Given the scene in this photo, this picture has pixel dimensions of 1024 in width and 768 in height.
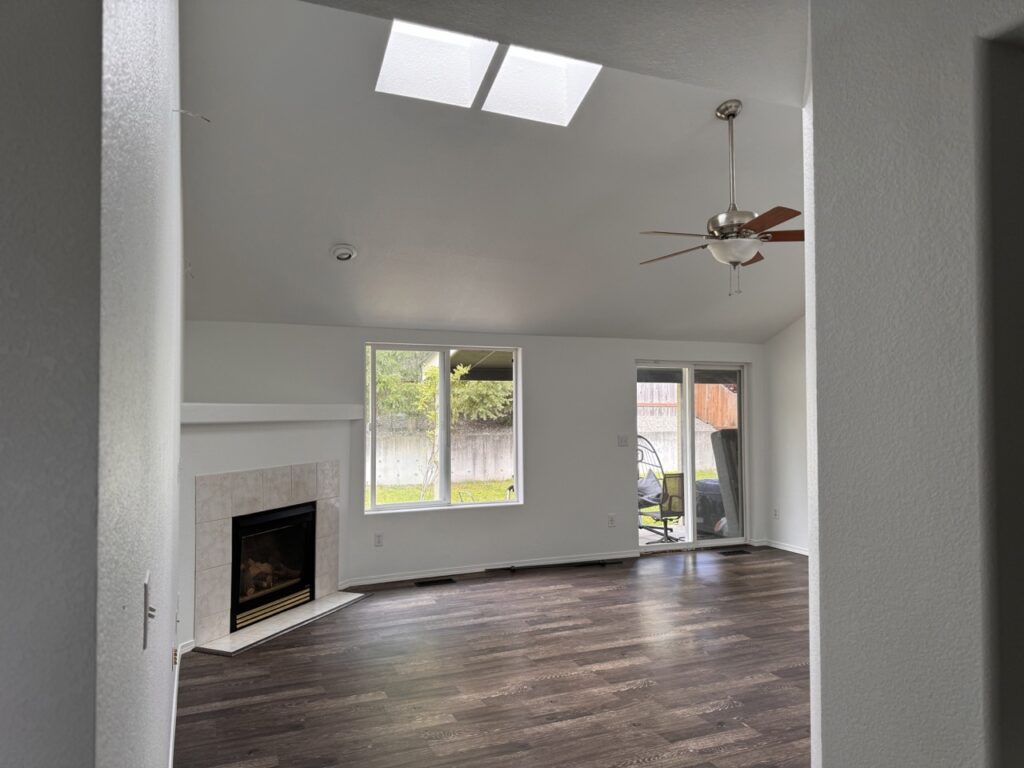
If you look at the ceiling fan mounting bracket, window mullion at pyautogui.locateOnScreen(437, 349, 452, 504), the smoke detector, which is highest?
the ceiling fan mounting bracket

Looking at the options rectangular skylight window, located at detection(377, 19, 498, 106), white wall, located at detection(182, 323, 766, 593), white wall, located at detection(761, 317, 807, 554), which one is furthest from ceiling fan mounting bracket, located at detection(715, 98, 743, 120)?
white wall, located at detection(761, 317, 807, 554)

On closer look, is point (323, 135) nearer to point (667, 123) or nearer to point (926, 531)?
point (667, 123)

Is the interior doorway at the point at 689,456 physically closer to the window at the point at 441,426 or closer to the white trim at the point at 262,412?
the window at the point at 441,426

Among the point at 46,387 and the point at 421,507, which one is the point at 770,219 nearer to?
the point at 46,387

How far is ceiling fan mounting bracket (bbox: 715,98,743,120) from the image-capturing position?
151 inches

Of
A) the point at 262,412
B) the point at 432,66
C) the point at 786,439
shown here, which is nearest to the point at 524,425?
the point at 262,412

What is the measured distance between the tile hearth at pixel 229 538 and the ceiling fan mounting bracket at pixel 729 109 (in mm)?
3663

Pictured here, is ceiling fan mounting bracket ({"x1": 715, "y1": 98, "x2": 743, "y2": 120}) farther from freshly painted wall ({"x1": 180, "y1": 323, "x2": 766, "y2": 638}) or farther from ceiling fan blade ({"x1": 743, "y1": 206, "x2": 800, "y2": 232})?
freshly painted wall ({"x1": 180, "y1": 323, "x2": 766, "y2": 638})

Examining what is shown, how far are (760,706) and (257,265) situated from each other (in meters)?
4.05

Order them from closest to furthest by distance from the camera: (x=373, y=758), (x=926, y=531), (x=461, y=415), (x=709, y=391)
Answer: (x=926, y=531)
(x=373, y=758)
(x=461, y=415)
(x=709, y=391)

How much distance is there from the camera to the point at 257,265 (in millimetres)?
4758

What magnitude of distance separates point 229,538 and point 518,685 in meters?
2.10

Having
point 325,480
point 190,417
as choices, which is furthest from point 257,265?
point 325,480

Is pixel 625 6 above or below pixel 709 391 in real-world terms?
above
